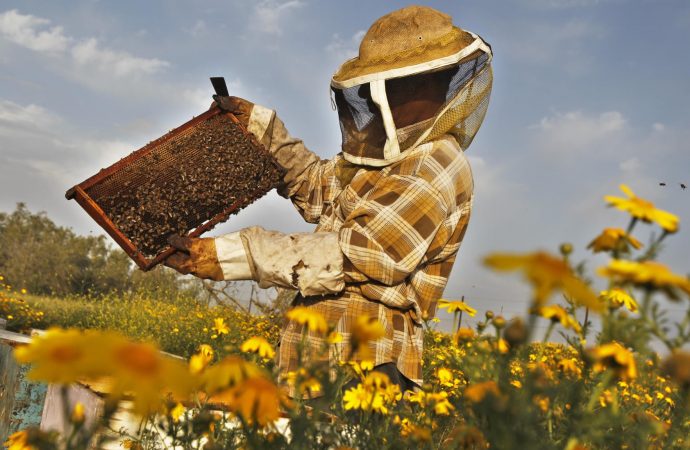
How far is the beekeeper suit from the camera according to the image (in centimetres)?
310

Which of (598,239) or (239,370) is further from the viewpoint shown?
(598,239)

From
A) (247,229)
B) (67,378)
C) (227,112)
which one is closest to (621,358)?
(67,378)

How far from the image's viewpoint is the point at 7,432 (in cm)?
358

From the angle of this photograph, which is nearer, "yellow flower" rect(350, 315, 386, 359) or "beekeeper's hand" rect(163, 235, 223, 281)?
"yellow flower" rect(350, 315, 386, 359)

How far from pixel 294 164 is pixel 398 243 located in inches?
55.2

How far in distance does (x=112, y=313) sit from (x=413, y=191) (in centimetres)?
771

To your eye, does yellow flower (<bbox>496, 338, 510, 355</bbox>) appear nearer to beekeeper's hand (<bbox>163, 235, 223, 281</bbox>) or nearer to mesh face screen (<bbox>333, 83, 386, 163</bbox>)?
beekeeper's hand (<bbox>163, 235, 223, 281</bbox>)

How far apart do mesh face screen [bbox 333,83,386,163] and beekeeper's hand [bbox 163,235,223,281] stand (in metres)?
1.08

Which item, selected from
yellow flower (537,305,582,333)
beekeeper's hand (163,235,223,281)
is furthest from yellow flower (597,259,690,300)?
beekeeper's hand (163,235,223,281)

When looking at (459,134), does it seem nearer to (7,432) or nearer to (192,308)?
(7,432)

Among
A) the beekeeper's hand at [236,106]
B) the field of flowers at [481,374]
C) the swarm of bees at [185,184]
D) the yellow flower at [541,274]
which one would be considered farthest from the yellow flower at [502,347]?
the beekeeper's hand at [236,106]

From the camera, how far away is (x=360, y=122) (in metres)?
3.97

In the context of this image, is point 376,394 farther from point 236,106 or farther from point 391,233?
point 236,106

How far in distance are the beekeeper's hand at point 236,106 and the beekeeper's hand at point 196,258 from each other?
1193 millimetres
